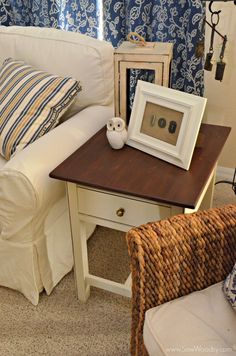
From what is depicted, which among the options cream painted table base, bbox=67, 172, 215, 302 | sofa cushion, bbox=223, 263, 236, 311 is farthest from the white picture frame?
sofa cushion, bbox=223, 263, 236, 311

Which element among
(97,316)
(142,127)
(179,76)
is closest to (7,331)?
(97,316)

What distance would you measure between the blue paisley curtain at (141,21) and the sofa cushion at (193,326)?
123 centimetres

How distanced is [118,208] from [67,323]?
21.8 inches

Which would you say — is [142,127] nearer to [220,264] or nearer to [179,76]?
[220,264]

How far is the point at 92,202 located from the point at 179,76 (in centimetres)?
101

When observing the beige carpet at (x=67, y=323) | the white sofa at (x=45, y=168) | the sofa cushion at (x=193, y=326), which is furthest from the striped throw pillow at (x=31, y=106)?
the sofa cushion at (x=193, y=326)

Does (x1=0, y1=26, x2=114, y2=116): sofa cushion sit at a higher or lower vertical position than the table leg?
higher

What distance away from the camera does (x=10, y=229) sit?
144 cm

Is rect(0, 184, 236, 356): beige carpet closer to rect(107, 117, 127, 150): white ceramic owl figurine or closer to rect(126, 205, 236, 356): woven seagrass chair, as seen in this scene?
rect(126, 205, 236, 356): woven seagrass chair

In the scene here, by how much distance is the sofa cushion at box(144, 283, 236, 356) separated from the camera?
2.92ft

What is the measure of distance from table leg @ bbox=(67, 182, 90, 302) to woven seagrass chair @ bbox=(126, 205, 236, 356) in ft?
1.38

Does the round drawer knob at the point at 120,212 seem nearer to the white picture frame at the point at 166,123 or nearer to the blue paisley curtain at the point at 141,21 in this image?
the white picture frame at the point at 166,123

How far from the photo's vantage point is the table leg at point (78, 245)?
1.35 meters

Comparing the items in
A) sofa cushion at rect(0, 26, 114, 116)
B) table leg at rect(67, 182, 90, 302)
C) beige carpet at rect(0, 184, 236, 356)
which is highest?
sofa cushion at rect(0, 26, 114, 116)
